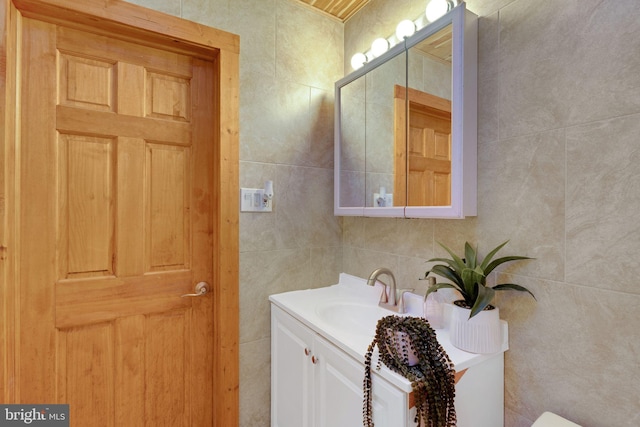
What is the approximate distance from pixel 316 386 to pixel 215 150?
3.79 feet

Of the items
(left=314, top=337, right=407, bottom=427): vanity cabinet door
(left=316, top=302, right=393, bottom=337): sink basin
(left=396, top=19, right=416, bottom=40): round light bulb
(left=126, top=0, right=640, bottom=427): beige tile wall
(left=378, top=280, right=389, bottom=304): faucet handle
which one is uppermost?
(left=396, top=19, right=416, bottom=40): round light bulb

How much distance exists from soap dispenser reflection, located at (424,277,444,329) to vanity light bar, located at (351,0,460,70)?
A: 107 cm

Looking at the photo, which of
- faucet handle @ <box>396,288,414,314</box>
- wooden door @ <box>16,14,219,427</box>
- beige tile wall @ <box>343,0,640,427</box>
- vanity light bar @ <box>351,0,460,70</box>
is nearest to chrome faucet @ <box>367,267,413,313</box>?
faucet handle @ <box>396,288,414,314</box>

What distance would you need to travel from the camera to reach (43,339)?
1.24 meters

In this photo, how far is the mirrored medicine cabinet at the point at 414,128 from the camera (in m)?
1.12

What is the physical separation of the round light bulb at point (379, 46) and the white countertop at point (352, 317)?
116 centimetres

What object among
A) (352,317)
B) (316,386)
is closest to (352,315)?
(352,317)

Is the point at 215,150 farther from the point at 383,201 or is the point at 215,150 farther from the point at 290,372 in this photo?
the point at 290,372

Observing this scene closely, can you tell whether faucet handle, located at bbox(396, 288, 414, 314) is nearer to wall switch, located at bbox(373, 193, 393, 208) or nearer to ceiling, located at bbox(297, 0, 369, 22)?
wall switch, located at bbox(373, 193, 393, 208)

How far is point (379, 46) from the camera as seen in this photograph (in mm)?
1540

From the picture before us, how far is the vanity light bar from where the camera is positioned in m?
1.25
